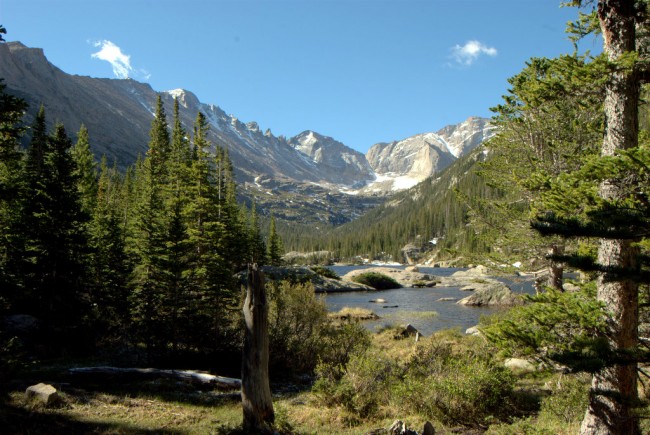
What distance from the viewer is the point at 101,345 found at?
19672mm

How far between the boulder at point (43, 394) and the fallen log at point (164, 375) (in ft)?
11.0

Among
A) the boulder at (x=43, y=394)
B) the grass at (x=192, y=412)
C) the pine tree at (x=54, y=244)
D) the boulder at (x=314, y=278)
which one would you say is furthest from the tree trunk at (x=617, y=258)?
the boulder at (x=314, y=278)

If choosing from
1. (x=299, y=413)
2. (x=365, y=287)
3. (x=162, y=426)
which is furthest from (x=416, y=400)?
(x=365, y=287)

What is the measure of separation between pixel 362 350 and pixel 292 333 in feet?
14.6

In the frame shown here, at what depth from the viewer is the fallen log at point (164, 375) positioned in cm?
1388

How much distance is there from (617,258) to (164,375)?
46.5 feet

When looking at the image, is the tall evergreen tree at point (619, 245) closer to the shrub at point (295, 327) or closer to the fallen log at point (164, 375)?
the fallen log at point (164, 375)

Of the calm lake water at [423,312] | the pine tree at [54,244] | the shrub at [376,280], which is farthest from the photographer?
the shrub at [376,280]

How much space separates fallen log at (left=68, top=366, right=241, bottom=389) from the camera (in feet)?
45.5

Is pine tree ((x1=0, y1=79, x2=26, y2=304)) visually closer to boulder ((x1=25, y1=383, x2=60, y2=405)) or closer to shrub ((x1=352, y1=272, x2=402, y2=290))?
boulder ((x1=25, y1=383, x2=60, y2=405))

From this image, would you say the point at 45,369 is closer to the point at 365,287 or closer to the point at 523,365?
the point at 523,365

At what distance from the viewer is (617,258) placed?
6719mm

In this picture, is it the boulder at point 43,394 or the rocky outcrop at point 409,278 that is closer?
the boulder at point 43,394

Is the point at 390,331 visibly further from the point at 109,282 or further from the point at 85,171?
the point at 85,171
